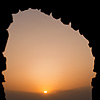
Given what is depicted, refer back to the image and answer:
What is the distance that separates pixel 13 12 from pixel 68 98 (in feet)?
72.2

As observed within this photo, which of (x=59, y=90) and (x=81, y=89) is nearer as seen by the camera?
(x=81, y=89)

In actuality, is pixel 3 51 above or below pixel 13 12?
below

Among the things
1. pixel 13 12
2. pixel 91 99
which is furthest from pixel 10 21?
pixel 91 99

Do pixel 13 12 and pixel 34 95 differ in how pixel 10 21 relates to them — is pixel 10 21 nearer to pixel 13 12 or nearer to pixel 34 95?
pixel 13 12

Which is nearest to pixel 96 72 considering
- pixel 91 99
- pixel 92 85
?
pixel 92 85

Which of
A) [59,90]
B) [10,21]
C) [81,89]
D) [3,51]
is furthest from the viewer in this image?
[59,90]

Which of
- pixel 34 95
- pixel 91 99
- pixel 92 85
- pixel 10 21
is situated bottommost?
pixel 91 99

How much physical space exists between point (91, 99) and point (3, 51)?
2.32m

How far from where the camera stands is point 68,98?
24.7 metres

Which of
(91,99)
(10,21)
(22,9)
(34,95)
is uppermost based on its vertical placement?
(34,95)

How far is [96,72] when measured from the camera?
4348 mm

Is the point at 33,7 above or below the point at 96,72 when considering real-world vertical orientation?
above

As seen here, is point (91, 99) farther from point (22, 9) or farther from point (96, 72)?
point (22, 9)

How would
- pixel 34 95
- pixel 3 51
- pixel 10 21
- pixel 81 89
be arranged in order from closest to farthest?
pixel 3 51, pixel 10 21, pixel 81 89, pixel 34 95
